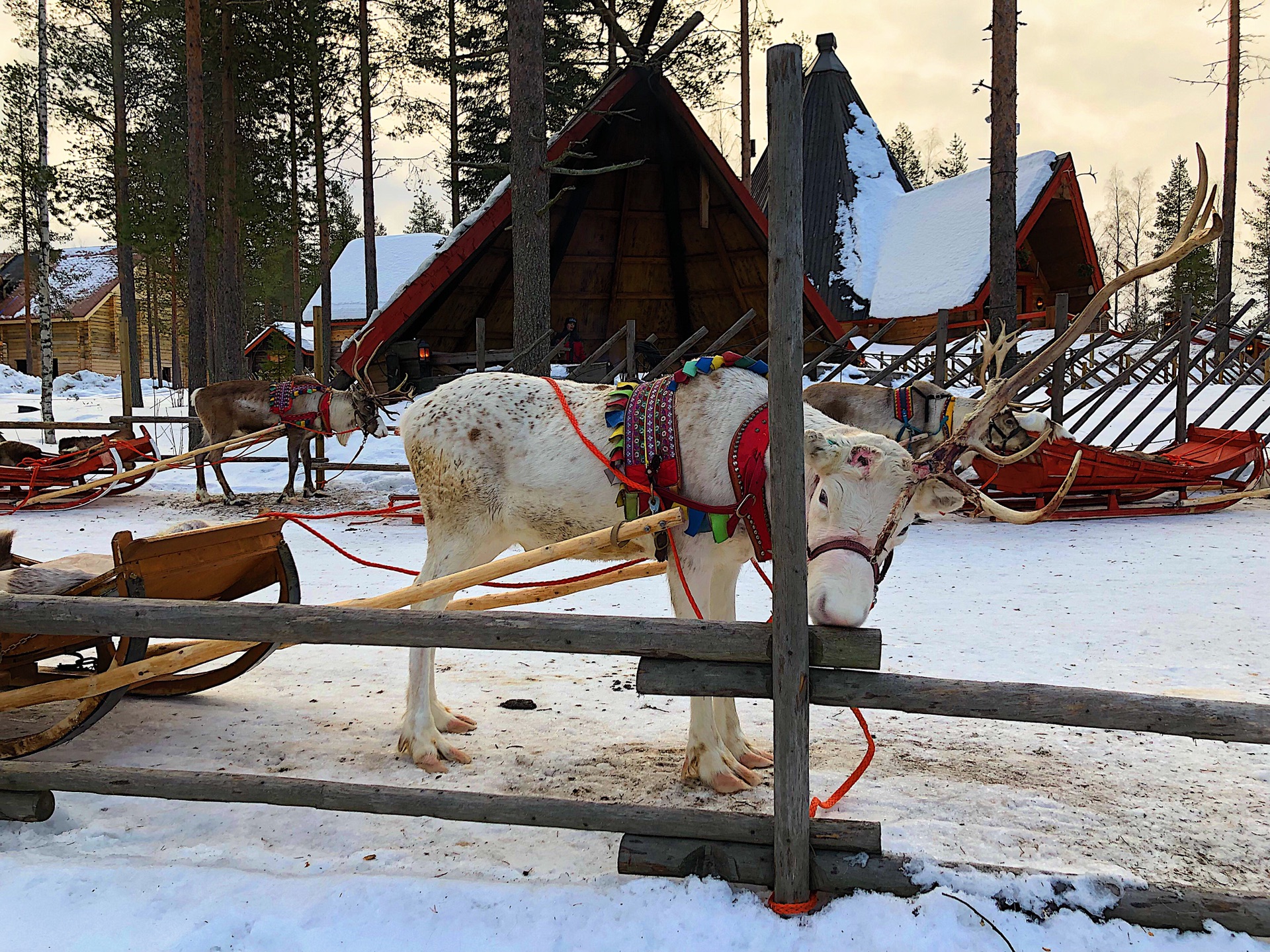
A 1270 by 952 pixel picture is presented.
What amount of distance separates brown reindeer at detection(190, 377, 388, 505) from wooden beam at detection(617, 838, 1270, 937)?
30.6 feet

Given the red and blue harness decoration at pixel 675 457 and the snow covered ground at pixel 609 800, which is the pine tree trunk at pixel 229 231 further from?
the red and blue harness decoration at pixel 675 457

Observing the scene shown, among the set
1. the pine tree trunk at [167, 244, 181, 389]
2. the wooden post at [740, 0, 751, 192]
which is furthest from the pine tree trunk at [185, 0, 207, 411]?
the wooden post at [740, 0, 751, 192]

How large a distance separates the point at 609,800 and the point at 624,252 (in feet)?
45.2

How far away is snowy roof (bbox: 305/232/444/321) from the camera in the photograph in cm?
2811

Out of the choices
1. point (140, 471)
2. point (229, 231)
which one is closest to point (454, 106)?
point (229, 231)

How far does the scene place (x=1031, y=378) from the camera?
339 cm

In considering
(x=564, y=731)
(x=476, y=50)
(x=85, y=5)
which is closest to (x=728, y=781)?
(x=564, y=731)

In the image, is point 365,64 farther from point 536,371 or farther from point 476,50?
point 536,371

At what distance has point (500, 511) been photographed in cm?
388

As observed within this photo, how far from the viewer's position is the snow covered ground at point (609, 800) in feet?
8.04

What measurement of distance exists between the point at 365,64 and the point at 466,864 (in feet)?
68.5

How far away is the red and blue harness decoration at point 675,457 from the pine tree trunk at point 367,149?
17.5m

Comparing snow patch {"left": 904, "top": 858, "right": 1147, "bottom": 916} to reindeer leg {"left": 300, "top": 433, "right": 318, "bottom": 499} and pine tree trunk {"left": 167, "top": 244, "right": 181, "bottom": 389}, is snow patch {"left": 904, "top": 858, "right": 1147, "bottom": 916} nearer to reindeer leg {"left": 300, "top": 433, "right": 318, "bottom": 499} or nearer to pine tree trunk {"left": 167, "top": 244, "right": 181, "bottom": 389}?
reindeer leg {"left": 300, "top": 433, "right": 318, "bottom": 499}

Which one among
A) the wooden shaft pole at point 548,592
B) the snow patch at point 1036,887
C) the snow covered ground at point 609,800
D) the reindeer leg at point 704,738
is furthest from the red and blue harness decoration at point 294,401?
the snow patch at point 1036,887
